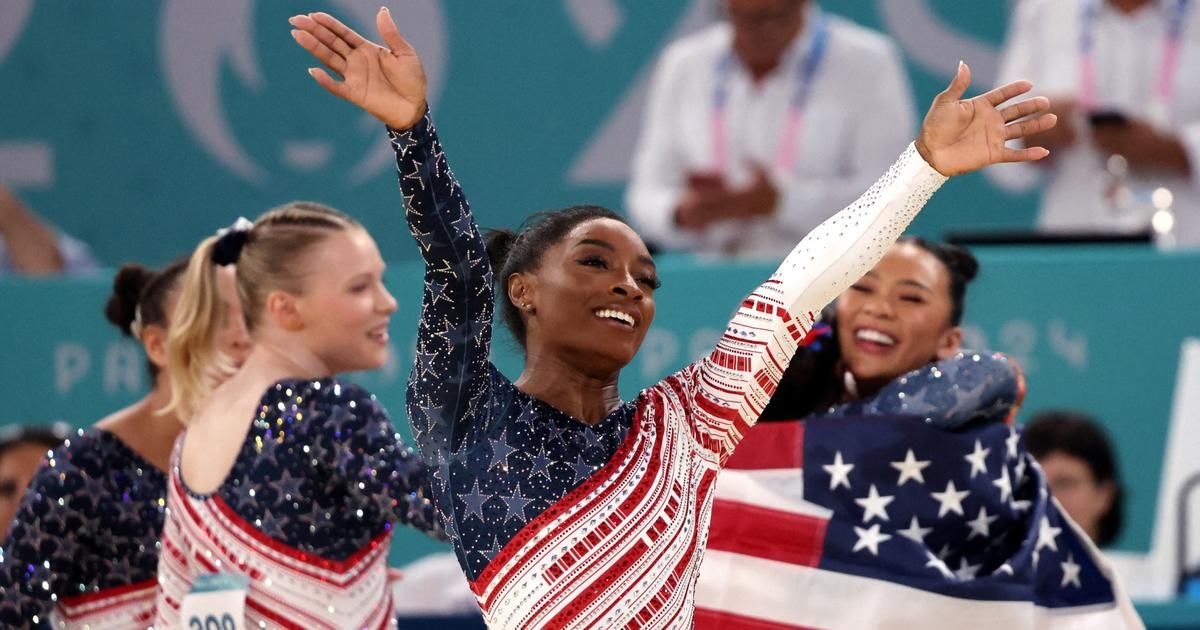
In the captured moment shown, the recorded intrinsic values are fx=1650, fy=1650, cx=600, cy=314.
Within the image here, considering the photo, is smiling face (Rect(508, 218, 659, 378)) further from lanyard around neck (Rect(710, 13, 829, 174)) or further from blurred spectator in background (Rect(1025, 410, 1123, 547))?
lanyard around neck (Rect(710, 13, 829, 174))

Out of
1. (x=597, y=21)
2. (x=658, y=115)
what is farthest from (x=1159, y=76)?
(x=597, y=21)

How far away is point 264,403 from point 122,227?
16.4 ft

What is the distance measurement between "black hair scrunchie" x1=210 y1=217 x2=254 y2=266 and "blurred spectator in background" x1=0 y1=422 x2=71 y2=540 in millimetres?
1647

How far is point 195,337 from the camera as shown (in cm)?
373

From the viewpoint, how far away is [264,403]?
11.0 ft

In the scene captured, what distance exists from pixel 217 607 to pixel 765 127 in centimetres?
359

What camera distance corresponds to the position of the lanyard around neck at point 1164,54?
6008mm

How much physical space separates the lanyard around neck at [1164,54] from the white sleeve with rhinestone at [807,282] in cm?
351

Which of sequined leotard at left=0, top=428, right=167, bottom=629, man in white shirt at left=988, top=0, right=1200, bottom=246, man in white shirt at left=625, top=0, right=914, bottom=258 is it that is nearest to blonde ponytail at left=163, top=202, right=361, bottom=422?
sequined leotard at left=0, top=428, right=167, bottom=629

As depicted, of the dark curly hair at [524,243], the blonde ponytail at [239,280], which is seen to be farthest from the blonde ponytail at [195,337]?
the dark curly hair at [524,243]

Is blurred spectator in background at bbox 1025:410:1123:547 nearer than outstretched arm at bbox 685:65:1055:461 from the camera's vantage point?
No

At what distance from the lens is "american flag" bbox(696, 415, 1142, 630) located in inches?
133

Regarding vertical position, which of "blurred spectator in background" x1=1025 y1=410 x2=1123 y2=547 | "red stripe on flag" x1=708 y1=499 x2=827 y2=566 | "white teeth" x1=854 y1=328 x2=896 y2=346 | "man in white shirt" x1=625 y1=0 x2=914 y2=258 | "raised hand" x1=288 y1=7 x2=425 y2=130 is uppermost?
"man in white shirt" x1=625 y1=0 x2=914 y2=258

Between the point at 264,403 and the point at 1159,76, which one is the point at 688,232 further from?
the point at 264,403
